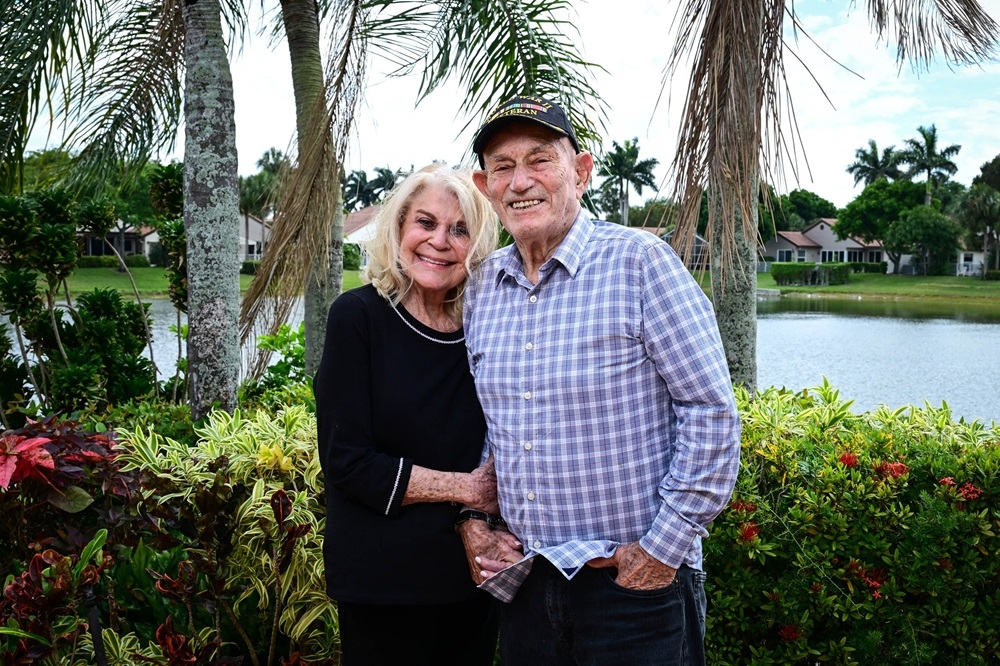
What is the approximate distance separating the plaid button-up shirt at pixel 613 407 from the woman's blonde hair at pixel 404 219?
1.18ft

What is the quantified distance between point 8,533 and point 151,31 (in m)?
6.10

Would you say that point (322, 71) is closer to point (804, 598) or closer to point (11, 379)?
point (11, 379)

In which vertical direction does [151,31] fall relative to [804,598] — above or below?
above

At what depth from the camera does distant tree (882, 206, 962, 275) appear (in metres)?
57.3

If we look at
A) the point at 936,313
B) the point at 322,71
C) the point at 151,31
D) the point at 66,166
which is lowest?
the point at 936,313

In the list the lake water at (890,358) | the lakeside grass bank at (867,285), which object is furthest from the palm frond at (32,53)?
the lakeside grass bank at (867,285)

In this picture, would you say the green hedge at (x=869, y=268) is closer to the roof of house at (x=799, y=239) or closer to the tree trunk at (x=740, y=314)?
the roof of house at (x=799, y=239)

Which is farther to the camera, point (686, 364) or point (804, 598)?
point (804, 598)

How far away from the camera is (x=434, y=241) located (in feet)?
7.73

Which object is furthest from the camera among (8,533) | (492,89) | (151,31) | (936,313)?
(936,313)

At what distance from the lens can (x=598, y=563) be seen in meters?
1.99

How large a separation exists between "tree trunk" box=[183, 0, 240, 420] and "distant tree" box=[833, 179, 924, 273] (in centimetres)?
6761

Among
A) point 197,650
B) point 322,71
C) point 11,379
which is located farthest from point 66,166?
point 197,650

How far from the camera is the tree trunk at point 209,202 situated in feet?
15.9
